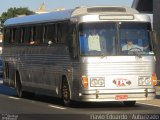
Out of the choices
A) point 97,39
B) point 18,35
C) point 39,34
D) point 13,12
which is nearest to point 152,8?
point 18,35

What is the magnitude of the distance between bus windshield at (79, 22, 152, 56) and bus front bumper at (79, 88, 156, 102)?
1.12 metres

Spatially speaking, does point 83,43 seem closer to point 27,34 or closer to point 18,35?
point 27,34

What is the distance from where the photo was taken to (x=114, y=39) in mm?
19047

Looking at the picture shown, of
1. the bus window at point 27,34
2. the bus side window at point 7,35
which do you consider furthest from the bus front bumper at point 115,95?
the bus side window at point 7,35

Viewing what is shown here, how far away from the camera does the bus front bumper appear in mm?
18609

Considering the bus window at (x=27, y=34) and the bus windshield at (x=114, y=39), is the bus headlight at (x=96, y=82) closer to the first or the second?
the bus windshield at (x=114, y=39)

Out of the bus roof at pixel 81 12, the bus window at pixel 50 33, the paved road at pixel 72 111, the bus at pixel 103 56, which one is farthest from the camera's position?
the bus window at pixel 50 33

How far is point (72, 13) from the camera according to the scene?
65.2 ft

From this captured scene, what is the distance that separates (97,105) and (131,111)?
308 centimetres

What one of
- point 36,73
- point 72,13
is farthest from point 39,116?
point 36,73

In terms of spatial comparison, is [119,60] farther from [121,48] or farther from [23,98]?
[23,98]

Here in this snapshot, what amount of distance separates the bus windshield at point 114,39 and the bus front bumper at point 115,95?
112 centimetres

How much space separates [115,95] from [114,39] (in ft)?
5.48

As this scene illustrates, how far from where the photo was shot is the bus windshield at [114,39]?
61.9 ft
